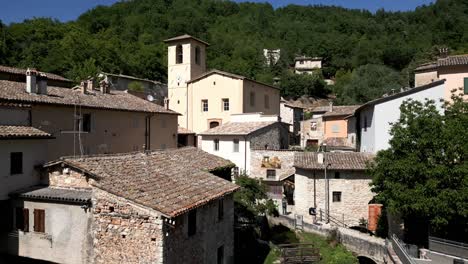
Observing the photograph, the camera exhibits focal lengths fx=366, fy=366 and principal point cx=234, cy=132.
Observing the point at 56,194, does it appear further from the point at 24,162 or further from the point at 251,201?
the point at 251,201

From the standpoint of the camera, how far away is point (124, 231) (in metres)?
11.4

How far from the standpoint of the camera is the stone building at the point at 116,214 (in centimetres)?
1126

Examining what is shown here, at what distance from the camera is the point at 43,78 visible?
1962cm

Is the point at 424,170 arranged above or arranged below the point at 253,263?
above

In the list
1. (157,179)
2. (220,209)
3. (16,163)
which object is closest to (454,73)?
(220,209)

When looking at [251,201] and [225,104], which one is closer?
[251,201]

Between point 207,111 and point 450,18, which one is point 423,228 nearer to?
point 207,111

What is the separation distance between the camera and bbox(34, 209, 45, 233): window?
12.8 meters

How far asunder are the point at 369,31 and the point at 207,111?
279 feet

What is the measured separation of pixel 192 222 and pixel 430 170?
11.5 metres

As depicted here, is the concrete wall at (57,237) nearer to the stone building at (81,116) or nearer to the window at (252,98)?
the stone building at (81,116)

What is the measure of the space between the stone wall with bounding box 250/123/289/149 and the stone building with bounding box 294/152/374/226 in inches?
287

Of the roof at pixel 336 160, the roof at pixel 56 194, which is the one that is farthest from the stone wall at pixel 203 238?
the roof at pixel 336 160

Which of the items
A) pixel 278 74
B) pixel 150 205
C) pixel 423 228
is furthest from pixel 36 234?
pixel 278 74
